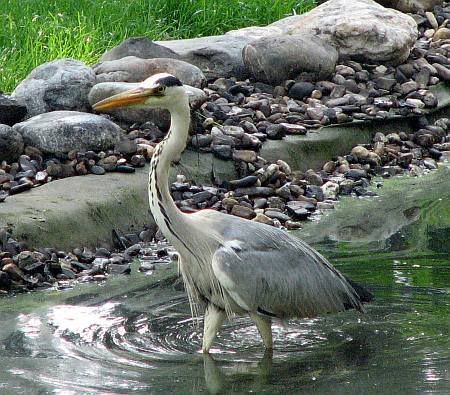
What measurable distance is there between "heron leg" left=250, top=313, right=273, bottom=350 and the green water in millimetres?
61

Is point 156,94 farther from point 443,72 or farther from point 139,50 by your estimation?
point 443,72

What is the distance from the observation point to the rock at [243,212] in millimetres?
8789

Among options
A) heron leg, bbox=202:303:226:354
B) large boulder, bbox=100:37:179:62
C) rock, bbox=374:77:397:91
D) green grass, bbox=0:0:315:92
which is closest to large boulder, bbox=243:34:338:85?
rock, bbox=374:77:397:91

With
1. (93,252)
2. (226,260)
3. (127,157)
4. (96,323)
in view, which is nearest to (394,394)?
(226,260)

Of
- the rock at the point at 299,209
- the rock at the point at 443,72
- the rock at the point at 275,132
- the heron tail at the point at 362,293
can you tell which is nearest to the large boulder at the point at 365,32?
the rock at the point at 443,72

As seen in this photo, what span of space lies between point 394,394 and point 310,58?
21.3ft

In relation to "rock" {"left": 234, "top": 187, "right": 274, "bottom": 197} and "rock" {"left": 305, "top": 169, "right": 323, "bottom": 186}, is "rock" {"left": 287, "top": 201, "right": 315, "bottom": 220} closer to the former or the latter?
"rock" {"left": 234, "top": 187, "right": 274, "bottom": 197}

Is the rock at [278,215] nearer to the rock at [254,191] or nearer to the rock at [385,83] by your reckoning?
the rock at [254,191]

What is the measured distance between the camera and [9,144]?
890cm

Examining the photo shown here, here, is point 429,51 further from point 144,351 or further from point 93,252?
point 144,351

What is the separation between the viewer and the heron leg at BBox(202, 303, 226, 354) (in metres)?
6.11

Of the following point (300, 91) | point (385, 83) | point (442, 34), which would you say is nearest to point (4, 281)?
point (300, 91)

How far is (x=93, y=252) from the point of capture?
796cm

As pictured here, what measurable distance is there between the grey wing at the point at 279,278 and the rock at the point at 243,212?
2.23 metres
